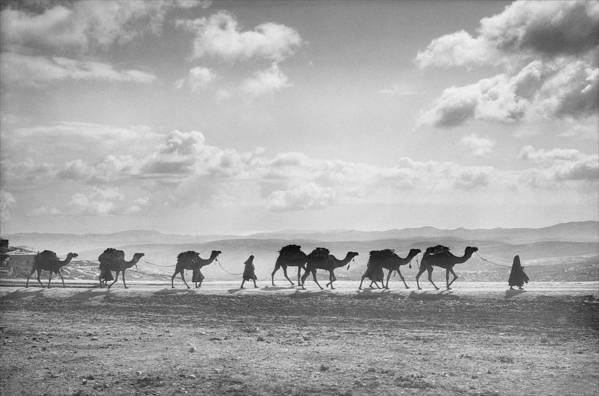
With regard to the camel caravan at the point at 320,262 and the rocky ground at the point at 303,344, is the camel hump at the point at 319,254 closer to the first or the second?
the camel caravan at the point at 320,262

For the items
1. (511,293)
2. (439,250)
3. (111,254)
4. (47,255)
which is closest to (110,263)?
(111,254)

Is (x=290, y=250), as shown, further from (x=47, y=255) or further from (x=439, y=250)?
(x=47, y=255)

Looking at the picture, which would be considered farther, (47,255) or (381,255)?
(47,255)

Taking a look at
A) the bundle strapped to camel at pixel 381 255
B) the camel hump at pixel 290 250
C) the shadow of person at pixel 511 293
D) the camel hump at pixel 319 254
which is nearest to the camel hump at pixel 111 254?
the camel hump at pixel 290 250

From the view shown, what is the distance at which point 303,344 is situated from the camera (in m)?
15.8

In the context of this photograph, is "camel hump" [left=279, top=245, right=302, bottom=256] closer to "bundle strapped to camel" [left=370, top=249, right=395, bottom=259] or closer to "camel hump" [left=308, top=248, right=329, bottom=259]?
"camel hump" [left=308, top=248, right=329, bottom=259]

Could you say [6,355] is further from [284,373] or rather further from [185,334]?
[284,373]

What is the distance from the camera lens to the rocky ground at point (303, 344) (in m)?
12.4

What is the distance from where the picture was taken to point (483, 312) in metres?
18.1

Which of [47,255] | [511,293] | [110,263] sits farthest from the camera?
[47,255]

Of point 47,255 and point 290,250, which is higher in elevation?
point 290,250

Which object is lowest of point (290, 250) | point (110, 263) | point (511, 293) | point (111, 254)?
point (511, 293)

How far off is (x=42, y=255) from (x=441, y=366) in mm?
22977

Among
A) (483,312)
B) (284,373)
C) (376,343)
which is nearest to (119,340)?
(284,373)
